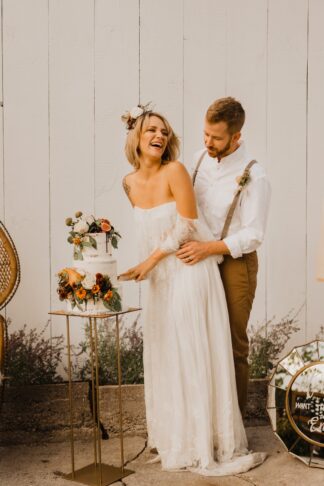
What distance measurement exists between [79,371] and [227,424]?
1.06 meters

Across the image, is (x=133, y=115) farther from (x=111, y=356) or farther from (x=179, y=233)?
(x=111, y=356)

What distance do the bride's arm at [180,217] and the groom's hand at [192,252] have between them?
4 centimetres

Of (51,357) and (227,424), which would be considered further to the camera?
(51,357)

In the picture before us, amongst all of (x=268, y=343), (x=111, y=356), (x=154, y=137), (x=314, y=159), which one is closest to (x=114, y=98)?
(x=154, y=137)

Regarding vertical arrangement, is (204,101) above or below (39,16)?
below

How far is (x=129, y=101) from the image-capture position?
3412 millimetres

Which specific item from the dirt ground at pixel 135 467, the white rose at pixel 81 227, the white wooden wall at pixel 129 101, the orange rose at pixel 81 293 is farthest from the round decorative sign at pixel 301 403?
the white rose at pixel 81 227

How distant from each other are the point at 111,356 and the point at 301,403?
1150 mm

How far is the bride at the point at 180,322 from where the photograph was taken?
8.86 ft

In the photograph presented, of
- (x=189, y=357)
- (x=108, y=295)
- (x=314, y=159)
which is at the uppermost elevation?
(x=314, y=159)

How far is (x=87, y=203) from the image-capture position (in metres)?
3.42

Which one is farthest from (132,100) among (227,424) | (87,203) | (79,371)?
(227,424)

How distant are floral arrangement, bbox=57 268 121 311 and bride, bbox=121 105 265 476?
212mm

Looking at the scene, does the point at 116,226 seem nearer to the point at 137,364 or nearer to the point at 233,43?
the point at 137,364
